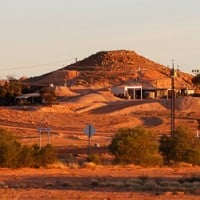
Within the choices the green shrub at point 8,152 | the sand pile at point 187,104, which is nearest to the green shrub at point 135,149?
the green shrub at point 8,152

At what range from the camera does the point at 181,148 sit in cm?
5838

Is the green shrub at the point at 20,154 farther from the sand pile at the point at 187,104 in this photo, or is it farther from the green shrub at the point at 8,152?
the sand pile at the point at 187,104

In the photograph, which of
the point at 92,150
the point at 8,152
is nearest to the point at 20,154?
the point at 8,152

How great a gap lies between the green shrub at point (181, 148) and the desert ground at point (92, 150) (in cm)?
328

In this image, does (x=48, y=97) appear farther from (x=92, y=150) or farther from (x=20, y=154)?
(x=20, y=154)

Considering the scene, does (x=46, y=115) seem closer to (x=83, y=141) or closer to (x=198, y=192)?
(x=83, y=141)

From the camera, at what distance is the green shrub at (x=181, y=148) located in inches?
2296

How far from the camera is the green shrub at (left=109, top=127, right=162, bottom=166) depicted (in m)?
55.9

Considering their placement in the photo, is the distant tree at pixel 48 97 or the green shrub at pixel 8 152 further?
the distant tree at pixel 48 97

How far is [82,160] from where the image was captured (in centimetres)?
6175

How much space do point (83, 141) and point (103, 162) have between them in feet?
112

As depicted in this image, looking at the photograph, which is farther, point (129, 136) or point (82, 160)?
point (82, 160)

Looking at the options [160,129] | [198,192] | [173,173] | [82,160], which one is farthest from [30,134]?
[198,192]

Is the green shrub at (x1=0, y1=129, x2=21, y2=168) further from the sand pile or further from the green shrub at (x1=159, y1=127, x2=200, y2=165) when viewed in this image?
the sand pile
